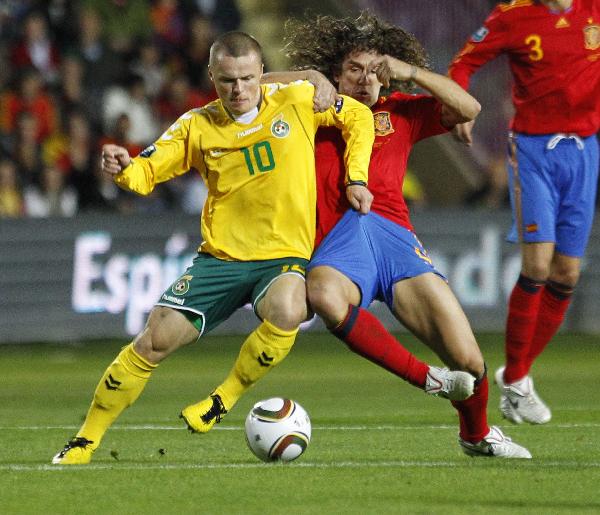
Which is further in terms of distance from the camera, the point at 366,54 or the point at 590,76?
the point at 590,76

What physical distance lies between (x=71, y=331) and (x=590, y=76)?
5.90 metres

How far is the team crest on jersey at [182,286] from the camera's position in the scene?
6.61 m

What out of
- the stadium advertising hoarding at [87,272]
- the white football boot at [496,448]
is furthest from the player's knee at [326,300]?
the stadium advertising hoarding at [87,272]

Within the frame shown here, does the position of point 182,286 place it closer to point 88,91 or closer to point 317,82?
point 317,82

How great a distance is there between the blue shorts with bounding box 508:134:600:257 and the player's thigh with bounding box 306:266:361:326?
191 cm

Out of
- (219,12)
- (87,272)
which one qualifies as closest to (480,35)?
(87,272)

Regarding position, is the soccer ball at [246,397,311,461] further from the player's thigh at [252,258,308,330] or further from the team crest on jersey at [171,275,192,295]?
the team crest on jersey at [171,275,192,295]

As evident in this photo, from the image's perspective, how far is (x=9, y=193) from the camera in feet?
44.4

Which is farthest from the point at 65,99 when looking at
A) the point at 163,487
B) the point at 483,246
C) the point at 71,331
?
the point at 163,487

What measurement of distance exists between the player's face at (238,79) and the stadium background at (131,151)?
20.4ft

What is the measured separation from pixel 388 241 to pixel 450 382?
0.77 meters

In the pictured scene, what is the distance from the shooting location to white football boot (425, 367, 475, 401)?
665 cm

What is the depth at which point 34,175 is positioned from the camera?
13.9m

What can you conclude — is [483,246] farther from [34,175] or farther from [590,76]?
[590,76]
